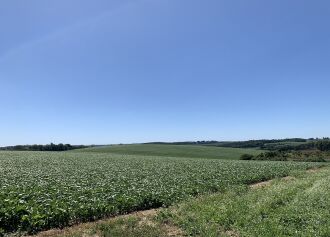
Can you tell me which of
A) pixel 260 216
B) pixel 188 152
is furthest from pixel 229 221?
pixel 188 152

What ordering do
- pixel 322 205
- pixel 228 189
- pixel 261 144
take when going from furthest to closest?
pixel 261 144
pixel 228 189
pixel 322 205

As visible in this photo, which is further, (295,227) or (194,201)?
(194,201)

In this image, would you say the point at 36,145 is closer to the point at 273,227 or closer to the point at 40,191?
the point at 40,191

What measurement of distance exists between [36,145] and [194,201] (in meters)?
132

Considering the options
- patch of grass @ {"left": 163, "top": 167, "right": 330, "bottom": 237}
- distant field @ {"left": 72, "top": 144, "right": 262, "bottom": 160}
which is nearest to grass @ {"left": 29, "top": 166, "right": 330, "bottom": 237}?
patch of grass @ {"left": 163, "top": 167, "right": 330, "bottom": 237}

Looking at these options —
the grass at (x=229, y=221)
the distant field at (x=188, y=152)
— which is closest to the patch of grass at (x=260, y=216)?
the grass at (x=229, y=221)

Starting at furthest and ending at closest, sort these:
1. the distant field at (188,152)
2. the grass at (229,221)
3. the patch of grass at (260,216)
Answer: the distant field at (188,152) → the grass at (229,221) → the patch of grass at (260,216)

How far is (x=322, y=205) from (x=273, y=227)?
13.2 feet

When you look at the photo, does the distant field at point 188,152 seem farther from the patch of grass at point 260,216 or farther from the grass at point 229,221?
the grass at point 229,221

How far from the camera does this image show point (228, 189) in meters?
21.7

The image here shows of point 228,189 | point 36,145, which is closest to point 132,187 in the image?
point 228,189

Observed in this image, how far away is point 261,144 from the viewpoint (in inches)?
6009

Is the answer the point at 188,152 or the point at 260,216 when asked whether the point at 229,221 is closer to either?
the point at 260,216

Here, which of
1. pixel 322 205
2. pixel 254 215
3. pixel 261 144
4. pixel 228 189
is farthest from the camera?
pixel 261 144
